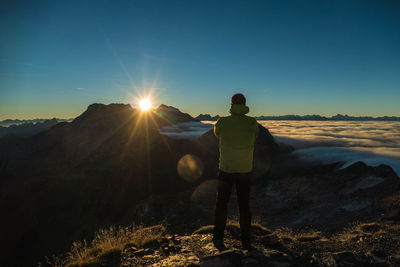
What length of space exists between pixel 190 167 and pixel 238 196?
49553mm

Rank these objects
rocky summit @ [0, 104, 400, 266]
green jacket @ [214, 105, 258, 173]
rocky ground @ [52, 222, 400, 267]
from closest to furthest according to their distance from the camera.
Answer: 1. rocky ground @ [52, 222, 400, 267]
2. green jacket @ [214, 105, 258, 173]
3. rocky summit @ [0, 104, 400, 266]

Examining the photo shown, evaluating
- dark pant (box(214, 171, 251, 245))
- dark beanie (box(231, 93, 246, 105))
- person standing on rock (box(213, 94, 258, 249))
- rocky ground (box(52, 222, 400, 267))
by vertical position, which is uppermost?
dark beanie (box(231, 93, 246, 105))

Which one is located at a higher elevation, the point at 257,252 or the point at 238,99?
the point at 238,99

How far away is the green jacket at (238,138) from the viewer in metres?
4.52

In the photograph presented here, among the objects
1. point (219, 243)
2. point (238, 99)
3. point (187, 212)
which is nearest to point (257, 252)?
point (219, 243)

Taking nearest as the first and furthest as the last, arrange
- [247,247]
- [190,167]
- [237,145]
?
[237,145] → [247,247] → [190,167]

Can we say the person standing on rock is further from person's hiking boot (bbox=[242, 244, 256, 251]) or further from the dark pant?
person's hiking boot (bbox=[242, 244, 256, 251])

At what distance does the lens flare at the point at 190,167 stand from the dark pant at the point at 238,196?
134 feet

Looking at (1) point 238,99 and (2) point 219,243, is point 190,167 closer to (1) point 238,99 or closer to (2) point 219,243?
(2) point 219,243

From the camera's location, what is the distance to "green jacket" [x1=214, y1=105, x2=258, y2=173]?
452cm

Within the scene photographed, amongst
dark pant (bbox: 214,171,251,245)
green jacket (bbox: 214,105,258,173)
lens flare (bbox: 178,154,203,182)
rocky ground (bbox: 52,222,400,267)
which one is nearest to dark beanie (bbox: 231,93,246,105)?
green jacket (bbox: 214,105,258,173)

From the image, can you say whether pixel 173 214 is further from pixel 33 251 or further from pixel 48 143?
pixel 48 143

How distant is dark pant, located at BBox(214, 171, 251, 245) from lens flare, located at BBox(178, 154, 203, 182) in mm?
40837

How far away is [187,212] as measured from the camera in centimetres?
2462
